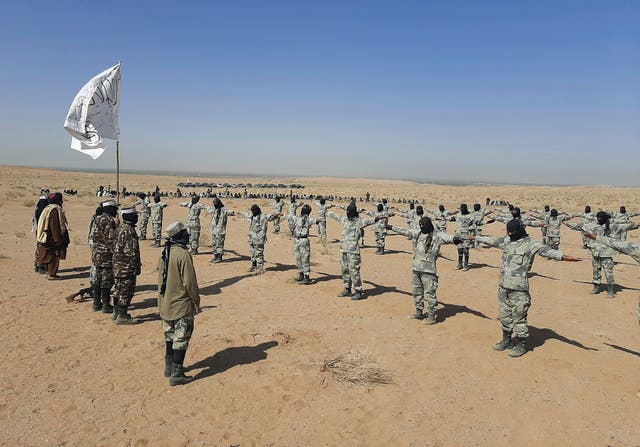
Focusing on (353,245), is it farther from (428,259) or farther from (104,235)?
(104,235)

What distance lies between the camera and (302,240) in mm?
11398

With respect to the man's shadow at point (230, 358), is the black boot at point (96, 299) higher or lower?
higher

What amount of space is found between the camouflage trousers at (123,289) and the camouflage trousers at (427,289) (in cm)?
565

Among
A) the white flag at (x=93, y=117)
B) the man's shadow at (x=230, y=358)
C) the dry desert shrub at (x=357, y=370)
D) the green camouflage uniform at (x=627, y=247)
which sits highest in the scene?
the white flag at (x=93, y=117)

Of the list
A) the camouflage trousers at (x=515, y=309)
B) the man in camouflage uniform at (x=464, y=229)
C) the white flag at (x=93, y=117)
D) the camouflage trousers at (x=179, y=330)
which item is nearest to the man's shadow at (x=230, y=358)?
the camouflage trousers at (x=179, y=330)

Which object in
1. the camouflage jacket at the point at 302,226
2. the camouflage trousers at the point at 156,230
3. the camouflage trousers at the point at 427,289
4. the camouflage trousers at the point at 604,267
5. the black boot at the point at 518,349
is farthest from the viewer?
the camouflage trousers at the point at 156,230

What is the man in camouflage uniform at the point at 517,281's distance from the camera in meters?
6.48

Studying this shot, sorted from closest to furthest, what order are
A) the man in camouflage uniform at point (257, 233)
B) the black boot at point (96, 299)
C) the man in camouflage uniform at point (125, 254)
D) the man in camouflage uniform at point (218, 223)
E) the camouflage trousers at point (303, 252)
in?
1. the man in camouflage uniform at point (125, 254)
2. the black boot at point (96, 299)
3. the camouflage trousers at point (303, 252)
4. the man in camouflage uniform at point (257, 233)
5. the man in camouflage uniform at point (218, 223)

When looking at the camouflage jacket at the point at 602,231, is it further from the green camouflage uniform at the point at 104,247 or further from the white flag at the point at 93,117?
the white flag at the point at 93,117

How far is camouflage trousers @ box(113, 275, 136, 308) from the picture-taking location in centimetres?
749

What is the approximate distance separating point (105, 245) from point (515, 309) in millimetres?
7791

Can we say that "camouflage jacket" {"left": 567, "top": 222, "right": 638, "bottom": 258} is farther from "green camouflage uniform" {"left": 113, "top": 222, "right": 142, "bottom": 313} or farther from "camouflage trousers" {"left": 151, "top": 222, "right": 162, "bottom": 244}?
"camouflage trousers" {"left": 151, "top": 222, "right": 162, "bottom": 244}

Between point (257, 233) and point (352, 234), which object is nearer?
point (352, 234)

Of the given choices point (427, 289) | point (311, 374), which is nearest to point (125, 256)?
point (311, 374)
